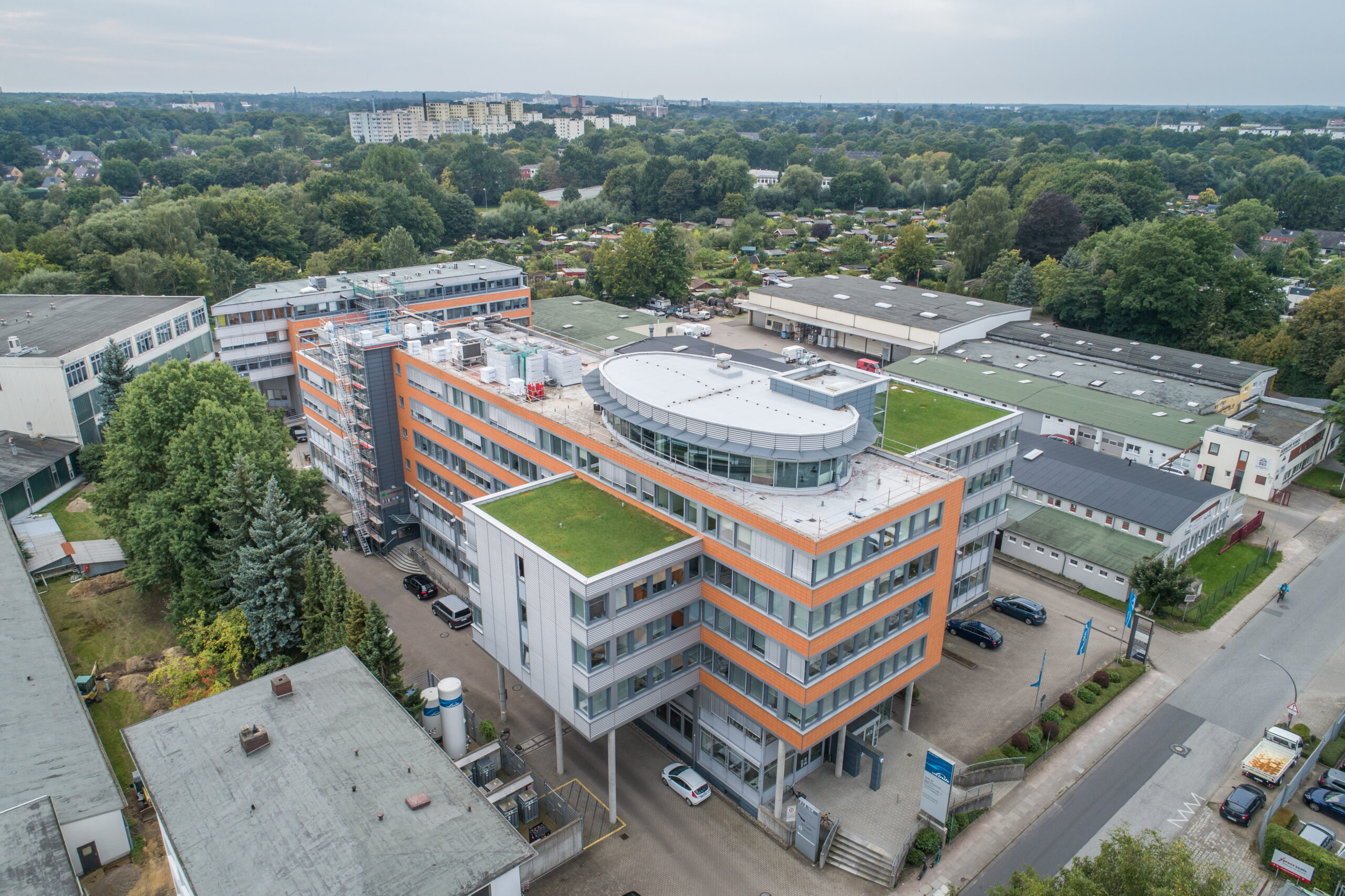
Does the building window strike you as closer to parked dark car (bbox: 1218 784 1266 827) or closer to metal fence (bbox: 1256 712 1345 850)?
parked dark car (bbox: 1218 784 1266 827)

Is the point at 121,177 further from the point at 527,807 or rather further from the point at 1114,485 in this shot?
the point at 1114,485

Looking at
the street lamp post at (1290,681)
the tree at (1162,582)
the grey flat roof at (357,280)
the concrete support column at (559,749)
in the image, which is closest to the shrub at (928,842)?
the concrete support column at (559,749)

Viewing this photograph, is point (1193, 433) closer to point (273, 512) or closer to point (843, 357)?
point (843, 357)

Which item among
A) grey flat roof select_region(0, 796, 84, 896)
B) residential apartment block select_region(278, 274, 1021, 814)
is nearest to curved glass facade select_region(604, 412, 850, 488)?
residential apartment block select_region(278, 274, 1021, 814)

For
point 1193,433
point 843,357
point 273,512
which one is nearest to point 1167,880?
point 273,512

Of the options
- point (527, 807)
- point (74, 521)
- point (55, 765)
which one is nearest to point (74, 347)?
point (74, 521)
